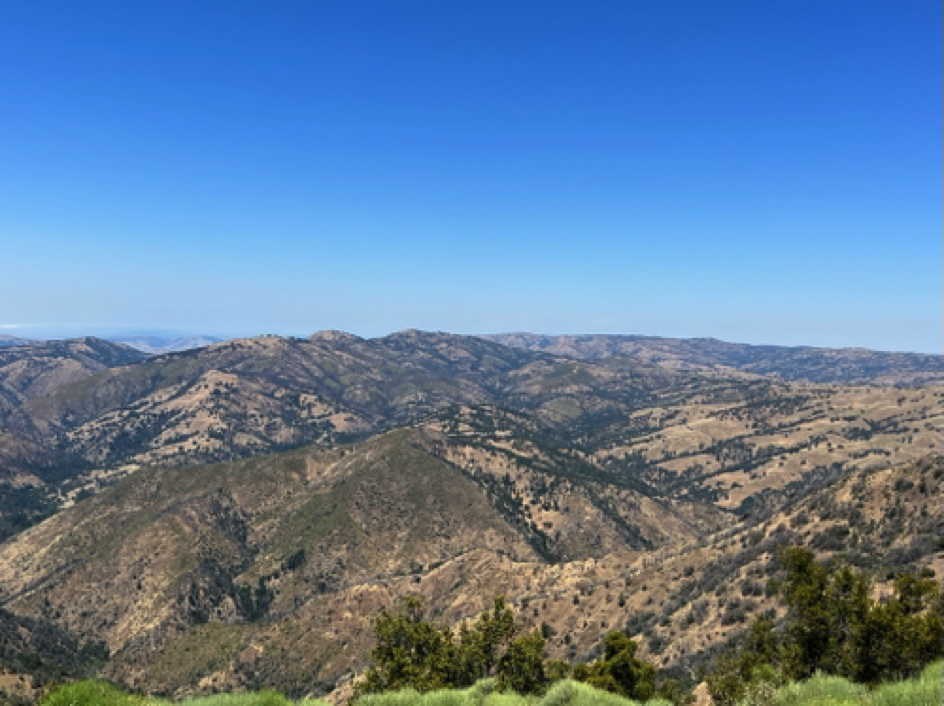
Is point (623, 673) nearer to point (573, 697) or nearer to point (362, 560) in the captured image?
point (573, 697)

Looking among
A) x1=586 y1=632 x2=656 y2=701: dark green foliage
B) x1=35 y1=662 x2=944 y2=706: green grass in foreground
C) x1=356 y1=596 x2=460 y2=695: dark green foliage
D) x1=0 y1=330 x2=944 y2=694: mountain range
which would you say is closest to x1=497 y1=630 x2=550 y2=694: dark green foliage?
x1=586 y1=632 x2=656 y2=701: dark green foliage

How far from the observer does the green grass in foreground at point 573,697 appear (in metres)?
11.5

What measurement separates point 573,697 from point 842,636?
38.9 feet

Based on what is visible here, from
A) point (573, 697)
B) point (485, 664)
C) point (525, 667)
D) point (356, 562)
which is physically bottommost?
point (356, 562)

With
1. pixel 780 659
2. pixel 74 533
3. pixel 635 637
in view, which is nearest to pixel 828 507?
pixel 635 637

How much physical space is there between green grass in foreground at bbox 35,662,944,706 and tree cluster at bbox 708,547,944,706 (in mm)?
2303

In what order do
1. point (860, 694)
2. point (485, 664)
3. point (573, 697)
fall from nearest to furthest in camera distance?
1. point (860, 694)
2. point (573, 697)
3. point (485, 664)

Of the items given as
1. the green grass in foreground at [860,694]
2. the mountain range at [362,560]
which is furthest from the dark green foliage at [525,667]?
the green grass in foreground at [860,694]

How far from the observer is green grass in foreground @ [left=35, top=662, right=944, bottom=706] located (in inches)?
452

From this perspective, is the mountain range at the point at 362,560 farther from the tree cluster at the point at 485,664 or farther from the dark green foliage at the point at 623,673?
the tree cluster at the point at 485,664

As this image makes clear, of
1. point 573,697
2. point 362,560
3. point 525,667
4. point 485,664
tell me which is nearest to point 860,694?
point 573,697

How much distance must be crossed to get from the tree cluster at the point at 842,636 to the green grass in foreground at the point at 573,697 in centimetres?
230

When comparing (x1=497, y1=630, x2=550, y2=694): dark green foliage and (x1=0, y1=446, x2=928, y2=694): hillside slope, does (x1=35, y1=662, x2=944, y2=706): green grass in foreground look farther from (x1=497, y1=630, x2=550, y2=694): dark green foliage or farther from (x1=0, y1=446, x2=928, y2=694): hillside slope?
(x1=0, y1=446, x2=928, y2=694): hillside slope

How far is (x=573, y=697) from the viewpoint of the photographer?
15.6m
